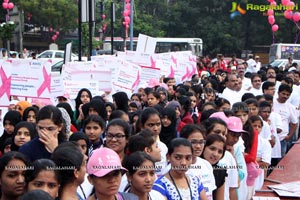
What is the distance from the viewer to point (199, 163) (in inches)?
160

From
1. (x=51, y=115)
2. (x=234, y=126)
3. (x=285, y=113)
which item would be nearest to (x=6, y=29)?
(x=285, y=113)

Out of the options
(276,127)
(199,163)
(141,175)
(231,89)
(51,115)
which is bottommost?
(276,127)

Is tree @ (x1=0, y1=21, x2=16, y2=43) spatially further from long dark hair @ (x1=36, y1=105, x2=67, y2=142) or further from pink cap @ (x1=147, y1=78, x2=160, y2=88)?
long dark hair @ (x1=36, y1=105, x2=67, y2=142)

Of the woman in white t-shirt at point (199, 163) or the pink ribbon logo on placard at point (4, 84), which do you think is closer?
the woman in white t-shirt at point (199, 163)

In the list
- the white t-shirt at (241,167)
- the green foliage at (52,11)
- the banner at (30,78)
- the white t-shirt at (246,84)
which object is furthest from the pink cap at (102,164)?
the green foliage at (52,11)

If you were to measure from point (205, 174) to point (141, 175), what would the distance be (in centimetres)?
80

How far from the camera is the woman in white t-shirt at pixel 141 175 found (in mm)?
3357

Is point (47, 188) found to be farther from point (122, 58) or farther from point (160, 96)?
point (122, 58)

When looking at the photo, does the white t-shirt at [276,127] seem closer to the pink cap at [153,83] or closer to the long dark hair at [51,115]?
the pink cap at [153,83]

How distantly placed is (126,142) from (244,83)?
19.8 feet

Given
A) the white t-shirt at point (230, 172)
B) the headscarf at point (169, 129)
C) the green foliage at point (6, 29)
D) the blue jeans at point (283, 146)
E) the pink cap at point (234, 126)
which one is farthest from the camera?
the green foliage at point (6, 29)

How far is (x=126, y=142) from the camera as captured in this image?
13.8ft

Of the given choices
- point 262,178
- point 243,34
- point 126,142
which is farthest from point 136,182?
point 243,34

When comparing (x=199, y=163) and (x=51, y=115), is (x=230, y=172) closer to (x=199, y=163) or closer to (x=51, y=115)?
(x=199, y=163)
